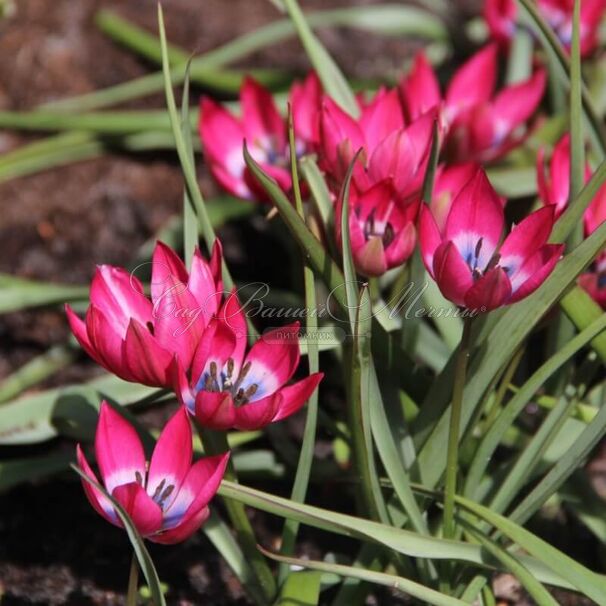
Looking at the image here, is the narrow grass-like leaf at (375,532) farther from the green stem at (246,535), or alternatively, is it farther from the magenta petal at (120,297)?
the magenta petal at (120,297)

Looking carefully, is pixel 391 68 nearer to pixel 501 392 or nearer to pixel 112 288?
pixel 501 392

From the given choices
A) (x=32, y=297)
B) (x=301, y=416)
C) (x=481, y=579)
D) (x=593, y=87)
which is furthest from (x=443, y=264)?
(x=593, y=87)

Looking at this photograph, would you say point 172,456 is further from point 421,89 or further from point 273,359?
point 421,89

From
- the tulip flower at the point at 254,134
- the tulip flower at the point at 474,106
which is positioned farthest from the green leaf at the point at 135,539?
the tulip flower at the point at 474,106

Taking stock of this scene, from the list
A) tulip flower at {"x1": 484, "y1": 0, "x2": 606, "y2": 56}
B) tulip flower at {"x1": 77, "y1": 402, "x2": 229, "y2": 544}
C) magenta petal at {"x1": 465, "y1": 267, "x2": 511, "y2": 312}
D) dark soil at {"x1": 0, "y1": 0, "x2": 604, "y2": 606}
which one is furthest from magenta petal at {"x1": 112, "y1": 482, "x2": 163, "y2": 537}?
tulip flower at {"x1": 484, "y1": 0, "x2": 606, "y2": 56}

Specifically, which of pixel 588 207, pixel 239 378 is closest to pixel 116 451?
pixel 239 378

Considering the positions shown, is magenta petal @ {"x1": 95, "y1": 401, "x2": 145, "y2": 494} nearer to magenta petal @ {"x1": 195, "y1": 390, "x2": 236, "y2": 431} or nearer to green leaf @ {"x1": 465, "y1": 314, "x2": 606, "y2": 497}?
magenta petal @ {"x1": 195, "y1": 390, "x2": 236, "y2": 431}
